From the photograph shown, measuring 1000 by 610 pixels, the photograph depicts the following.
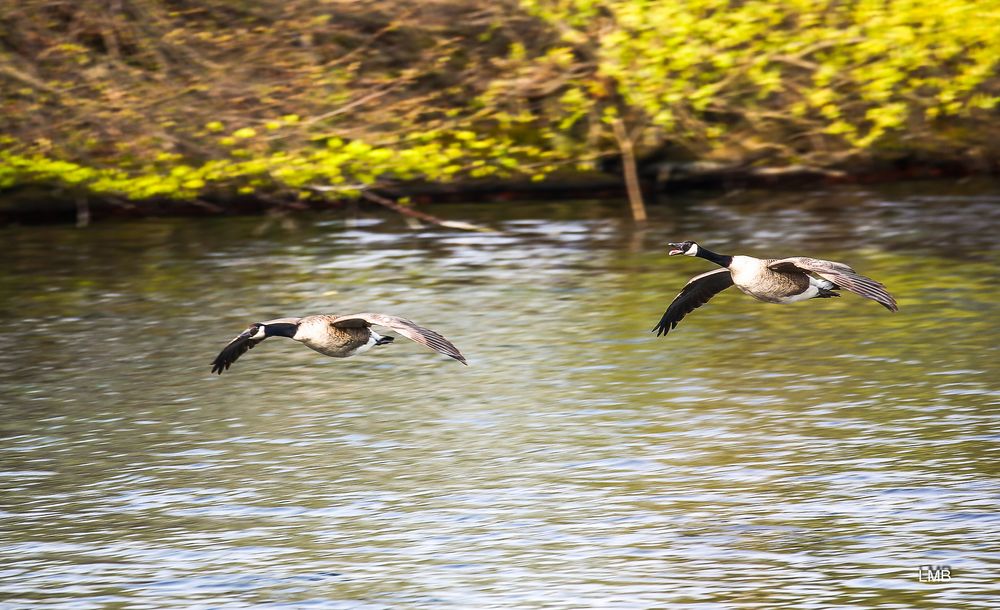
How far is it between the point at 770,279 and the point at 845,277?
1.20 meters

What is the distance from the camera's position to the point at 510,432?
18.2 meters

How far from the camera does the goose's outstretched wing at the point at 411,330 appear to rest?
1152 cm

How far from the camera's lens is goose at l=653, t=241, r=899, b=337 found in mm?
11734

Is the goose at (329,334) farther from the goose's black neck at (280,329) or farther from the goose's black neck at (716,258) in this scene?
the goose's black neck at (716,258)

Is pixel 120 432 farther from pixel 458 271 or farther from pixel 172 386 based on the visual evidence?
pixel 458 271

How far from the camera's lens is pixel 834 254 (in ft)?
93.4

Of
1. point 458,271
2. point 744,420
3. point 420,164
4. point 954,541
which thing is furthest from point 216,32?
point 954,541

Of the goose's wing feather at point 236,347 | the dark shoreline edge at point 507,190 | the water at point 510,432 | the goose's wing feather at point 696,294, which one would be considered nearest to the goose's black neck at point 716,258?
the goose's wing feather at point 696,294

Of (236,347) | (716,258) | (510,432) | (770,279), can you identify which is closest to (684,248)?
(716,258)

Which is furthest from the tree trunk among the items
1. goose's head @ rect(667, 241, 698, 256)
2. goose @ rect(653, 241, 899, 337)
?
goose's head @ rect(667, 241, 698, 256)

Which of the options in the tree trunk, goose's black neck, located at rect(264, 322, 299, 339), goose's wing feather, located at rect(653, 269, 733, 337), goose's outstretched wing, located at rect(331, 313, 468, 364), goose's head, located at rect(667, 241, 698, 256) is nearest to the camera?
goose's outstretched wing, located at rect(331, 313, 468, 364)

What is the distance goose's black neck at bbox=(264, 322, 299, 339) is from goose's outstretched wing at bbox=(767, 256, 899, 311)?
11.0 ft

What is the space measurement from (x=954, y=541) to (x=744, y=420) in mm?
4586

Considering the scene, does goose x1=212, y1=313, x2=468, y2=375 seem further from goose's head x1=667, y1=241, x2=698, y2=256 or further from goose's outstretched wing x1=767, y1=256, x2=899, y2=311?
goose's outstretched wing x1=767, y1=256, x2=899, y2=311
